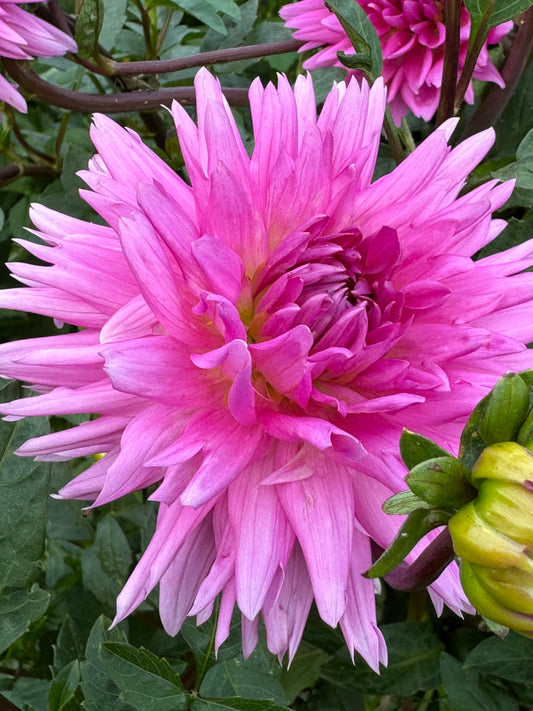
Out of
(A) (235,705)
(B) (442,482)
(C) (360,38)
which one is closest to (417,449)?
(B) (442,482)

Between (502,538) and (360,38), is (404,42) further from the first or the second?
(502,538)

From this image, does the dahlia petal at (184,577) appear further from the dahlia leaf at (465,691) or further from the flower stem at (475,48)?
the flower stem at (475,48)

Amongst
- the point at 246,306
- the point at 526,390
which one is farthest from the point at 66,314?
the point at 526,390

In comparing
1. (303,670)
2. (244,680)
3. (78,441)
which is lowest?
(303,670)

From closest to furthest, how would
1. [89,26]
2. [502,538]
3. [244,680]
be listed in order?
[502,538], [244,680], [89,26]

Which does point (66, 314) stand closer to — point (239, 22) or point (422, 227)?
Result: point (422, 227)

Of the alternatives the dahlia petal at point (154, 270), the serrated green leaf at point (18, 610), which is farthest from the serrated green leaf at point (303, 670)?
the dahlia petal at point (154, 270)


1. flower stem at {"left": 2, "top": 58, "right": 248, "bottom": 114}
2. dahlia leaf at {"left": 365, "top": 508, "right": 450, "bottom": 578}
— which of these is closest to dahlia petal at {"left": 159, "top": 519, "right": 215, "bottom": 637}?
dahlia leaf at {"left": 365, "top": 508, "right": 450, "bottom": 578}

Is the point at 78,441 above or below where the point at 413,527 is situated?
below
